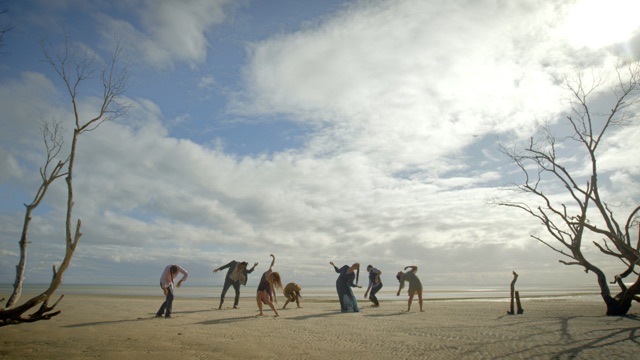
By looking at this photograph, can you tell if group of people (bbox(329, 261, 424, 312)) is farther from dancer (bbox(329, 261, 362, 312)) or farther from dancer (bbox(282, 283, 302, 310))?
dancer (bbox(282, 283, 302, 310))

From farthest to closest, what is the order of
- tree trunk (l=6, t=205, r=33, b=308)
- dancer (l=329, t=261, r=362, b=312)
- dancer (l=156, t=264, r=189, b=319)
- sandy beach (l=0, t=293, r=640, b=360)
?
1. dancer (l=329, t=261, r=362, b=312)
2. dancer (l=156, t=264, r=189, b=319)
3. tree trunk (l=6, t=205, r=33, b=308)
4. sandy beach (l=0, t=293, r=640, b=360)

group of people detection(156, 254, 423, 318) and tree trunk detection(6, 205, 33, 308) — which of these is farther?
group of people detection(156, 254, 423, 318)

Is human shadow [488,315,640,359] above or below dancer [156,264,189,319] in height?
below

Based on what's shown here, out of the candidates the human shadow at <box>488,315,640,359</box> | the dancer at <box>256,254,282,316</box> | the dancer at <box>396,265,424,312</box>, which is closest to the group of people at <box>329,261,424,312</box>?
the dancer at <box>396,265,424,312</box>

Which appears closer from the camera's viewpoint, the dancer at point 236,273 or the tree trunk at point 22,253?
the tree trunk at point 22,253

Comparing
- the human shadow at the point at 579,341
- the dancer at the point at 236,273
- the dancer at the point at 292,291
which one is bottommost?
the human shadow at the point at 579,341

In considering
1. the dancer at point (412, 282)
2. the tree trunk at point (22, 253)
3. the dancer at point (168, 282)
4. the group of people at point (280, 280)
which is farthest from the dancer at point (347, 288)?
the tree trunk at point (22, 253)

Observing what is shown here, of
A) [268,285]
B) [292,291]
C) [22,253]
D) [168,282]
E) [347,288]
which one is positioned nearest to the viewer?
[22,253]

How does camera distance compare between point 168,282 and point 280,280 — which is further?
point 280,280

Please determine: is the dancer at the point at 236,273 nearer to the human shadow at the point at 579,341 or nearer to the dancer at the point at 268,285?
the dancer at the point at 268,285

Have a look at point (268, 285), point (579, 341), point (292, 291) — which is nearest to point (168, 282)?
point (268, 285)

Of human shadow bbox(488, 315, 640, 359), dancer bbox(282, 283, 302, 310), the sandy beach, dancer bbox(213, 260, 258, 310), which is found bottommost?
the sandy beach

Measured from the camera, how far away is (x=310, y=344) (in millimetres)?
8375

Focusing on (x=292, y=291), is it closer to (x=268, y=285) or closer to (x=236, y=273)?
(x=236, y=273)
